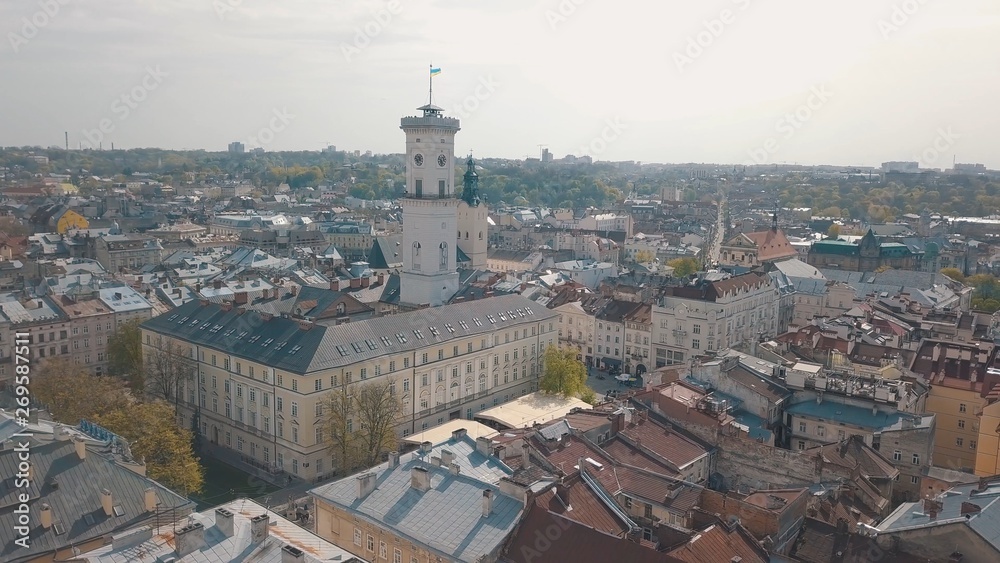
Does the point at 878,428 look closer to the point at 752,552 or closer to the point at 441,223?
the point at 752,552

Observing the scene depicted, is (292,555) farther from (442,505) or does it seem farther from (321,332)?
(321,332)

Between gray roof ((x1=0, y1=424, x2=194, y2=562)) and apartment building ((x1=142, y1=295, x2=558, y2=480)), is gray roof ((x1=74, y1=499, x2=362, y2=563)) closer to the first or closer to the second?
gray roof ((x1=0, y1=424, x2=194, y2=562))

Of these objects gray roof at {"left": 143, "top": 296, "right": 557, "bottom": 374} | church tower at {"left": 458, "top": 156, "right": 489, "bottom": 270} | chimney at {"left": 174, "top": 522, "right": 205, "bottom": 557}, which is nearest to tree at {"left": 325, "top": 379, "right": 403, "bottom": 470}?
gray roof at {"left": 143, "top": 296, "right": 557, "bottom": 374}

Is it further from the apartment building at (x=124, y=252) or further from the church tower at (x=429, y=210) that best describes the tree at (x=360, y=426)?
the apartment building at (x=124, y=252)

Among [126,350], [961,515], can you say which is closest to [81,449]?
[961,515]

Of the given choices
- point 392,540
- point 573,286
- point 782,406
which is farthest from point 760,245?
point 392,540

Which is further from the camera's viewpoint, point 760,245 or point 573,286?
point 760,245
